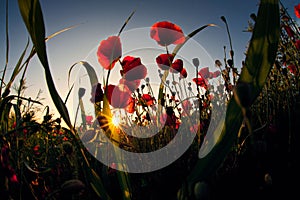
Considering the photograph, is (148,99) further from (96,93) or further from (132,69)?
(96,93)

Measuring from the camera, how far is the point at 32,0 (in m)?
0.59

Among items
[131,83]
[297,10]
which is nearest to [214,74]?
[297,10]

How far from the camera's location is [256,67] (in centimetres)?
53

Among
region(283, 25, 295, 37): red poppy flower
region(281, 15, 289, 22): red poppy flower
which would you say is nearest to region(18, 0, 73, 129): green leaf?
region(283, 25, 295, 37): red poppy flower

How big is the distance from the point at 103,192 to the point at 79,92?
23.1 inches

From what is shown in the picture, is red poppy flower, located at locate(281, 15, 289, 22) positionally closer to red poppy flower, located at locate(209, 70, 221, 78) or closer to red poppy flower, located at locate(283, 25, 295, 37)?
red poppy flower, located at locate(283, 25, 295, 37)

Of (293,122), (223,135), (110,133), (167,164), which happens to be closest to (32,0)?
(110,133)

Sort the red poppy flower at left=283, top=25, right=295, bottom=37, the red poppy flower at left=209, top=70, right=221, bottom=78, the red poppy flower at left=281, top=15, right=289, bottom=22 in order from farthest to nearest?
1. the red poppy flower at left=209, top=70, right=221, bottom=78
2. the red poppy flower at left=281, top=15, right=289, bottom=22
3. the red poppy flower at left=283, top=25, right=295, bottom=37

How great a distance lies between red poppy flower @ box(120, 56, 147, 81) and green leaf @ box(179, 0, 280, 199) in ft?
2.05

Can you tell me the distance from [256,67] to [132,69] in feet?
2.14

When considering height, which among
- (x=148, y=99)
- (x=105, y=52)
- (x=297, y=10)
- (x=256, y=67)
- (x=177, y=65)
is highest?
(x=297, y=10)

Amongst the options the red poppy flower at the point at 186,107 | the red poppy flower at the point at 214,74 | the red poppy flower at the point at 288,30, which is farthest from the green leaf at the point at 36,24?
the red poppy flower at the point at 214,74

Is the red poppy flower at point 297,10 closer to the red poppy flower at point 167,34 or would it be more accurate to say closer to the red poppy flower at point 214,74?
the red poppy flower at point 214,74

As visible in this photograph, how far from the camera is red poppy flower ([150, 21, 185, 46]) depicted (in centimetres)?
126
